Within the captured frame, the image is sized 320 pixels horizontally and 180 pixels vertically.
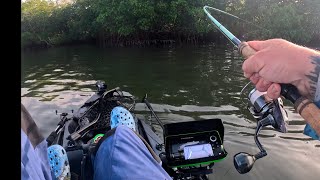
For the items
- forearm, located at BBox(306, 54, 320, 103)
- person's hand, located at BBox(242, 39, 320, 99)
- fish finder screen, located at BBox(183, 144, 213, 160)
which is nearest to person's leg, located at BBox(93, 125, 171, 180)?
person's hand, located at BBox(242, 39, 320, 99)

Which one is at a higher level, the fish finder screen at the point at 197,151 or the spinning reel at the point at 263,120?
the spinning reel at the point at 263,120

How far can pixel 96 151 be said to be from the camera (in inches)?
90.6

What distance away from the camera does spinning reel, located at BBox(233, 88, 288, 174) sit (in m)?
1.88

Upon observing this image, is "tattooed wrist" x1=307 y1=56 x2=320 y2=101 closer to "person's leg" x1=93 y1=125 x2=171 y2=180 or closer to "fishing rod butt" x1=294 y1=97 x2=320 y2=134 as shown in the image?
"fishing rod butt" x1=294 y1=97 x2=320 y2=134

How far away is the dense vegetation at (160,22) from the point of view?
22.4 meters

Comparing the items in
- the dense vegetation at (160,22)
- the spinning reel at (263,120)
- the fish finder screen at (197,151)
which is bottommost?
the fish finder screen at (197,151)

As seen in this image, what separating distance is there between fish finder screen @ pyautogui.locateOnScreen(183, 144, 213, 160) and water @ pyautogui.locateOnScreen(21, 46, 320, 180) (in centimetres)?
124

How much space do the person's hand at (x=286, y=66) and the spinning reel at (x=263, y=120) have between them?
0.35 meters

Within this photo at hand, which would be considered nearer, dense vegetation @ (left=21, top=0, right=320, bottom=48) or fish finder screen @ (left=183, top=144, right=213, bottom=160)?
fish finder screen @ (left=183, top=144, right=213, bottom=160)

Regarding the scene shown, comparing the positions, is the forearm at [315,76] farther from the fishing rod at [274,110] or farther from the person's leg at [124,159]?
the person's leg at [124,159]

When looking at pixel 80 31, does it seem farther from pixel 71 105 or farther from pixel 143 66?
pixel 71 105

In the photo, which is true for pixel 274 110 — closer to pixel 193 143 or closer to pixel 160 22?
pixel 193 143

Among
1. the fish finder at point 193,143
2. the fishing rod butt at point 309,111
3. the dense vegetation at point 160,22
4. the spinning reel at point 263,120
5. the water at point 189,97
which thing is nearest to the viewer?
the fishing rod butt at point 309,111

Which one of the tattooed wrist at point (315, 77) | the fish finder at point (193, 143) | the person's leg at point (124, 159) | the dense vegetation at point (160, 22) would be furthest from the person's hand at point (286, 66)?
the dense vegetation at point (160, 22)
